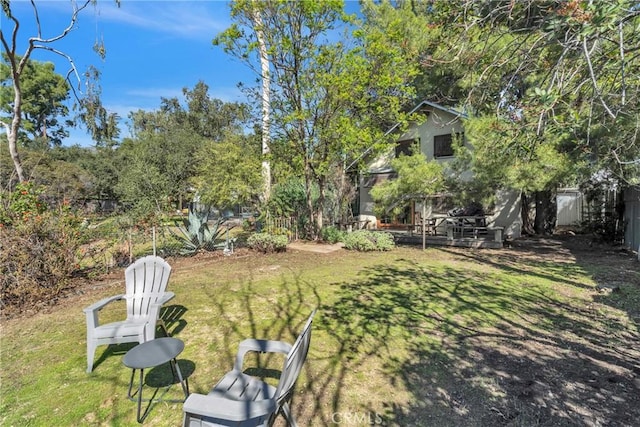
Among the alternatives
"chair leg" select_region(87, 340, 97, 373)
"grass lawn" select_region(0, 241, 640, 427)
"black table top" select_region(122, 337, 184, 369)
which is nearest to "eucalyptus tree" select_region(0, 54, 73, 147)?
"grass lawn" select_region(0, 241, 640, 427)

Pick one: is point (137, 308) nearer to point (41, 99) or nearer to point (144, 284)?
point (144, 284)

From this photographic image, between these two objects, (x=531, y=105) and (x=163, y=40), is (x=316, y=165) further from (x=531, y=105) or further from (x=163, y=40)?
(x=531, y=105)

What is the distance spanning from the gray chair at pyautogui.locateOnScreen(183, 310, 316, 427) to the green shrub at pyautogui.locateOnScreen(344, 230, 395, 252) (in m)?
8.54

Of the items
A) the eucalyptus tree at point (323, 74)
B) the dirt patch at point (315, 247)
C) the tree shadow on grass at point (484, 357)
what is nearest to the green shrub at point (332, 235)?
the dirt patch at point (315, 247)

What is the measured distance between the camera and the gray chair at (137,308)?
10.8 ft

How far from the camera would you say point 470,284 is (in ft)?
21.6

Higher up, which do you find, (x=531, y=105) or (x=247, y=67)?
(x=247, y=67)

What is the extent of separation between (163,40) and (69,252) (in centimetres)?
840

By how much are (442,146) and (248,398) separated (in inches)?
636

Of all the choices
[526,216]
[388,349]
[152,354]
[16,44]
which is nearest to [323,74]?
[16,44]

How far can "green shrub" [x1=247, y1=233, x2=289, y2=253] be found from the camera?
10.2 m

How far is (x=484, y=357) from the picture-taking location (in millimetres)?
3482

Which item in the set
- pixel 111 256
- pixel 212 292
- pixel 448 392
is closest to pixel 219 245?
pixel 111 256

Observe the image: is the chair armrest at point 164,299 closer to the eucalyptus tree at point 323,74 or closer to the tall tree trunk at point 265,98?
the eucalyptus tree at point 323,74
